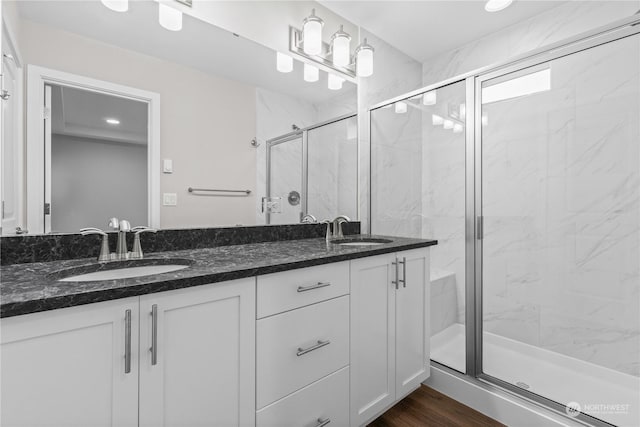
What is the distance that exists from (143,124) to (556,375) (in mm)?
2645

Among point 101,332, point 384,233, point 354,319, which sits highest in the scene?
point 384,233

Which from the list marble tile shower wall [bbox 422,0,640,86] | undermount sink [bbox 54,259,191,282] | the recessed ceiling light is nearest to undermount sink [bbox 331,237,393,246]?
undermount sink [bbox 54,259,191,282]

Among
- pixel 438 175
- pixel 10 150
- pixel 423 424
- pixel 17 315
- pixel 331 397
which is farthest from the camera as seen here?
pixel 438 175

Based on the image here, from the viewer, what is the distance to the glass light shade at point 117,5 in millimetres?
1254

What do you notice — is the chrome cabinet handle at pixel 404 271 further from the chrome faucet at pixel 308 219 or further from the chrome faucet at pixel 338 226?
the chrome faucet at pixel 308 219

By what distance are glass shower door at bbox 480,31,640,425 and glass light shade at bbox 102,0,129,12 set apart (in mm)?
1874

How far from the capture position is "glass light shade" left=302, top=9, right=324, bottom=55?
6.14ft

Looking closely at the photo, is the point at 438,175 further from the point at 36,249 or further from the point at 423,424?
the point at 36,249

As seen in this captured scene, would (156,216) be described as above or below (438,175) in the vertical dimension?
below

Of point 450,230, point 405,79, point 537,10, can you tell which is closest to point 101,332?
point 450,230

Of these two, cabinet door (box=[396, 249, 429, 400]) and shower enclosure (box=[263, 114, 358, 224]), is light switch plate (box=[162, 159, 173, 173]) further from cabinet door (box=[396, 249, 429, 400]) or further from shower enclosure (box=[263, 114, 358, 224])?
cabinet door (box=[396, 249, 429, 400])

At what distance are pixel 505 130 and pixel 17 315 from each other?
2.48 metres

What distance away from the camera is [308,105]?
1.97 metres

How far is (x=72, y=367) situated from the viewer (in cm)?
71
